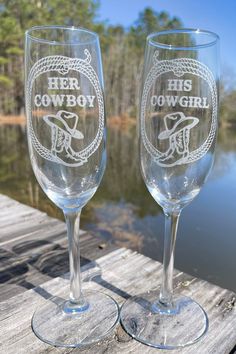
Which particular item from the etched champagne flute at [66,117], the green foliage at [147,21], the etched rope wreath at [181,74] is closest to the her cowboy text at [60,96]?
the etched champagne flute at [66,117]

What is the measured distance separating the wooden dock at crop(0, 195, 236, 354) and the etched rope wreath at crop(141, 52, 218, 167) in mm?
351

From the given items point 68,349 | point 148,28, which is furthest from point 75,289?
point 148,28

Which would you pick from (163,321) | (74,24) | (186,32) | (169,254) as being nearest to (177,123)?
(186,32)

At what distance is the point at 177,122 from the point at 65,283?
504 mm

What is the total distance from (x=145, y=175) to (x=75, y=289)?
29 centimetres

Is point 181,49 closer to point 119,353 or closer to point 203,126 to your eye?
point 203,126

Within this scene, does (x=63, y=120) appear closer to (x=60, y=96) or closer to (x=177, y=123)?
(x=60, y=96)

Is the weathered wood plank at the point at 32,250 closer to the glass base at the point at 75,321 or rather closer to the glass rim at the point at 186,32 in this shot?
the glass base at the point at 75,321

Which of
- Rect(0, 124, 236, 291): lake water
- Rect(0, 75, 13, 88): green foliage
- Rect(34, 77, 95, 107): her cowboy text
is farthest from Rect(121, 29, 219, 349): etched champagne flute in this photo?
Rect(0, 75, 13, 88): green foliage

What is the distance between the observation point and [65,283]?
31.6 inches

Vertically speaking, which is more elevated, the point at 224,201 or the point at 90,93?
the point at 90,93

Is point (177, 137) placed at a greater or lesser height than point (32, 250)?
greater

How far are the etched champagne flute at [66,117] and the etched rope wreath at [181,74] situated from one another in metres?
0.08

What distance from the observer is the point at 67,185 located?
0.58 m
